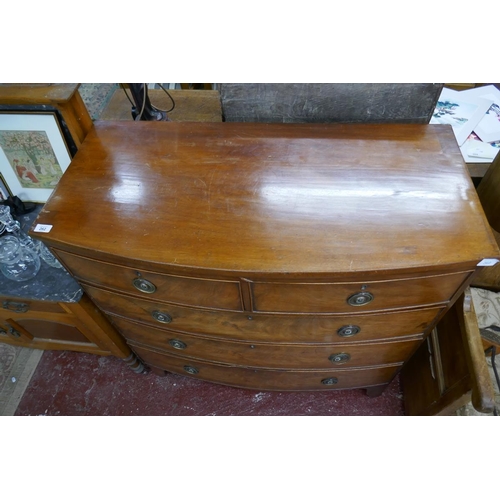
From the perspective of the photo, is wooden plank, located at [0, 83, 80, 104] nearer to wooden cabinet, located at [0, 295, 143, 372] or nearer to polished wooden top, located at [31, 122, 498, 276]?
polished wooden top, located at [31, 122, 498, 276]

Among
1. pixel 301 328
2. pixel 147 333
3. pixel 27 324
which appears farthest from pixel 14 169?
pixel 301 328

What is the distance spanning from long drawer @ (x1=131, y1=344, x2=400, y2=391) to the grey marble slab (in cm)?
32

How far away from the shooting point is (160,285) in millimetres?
1000

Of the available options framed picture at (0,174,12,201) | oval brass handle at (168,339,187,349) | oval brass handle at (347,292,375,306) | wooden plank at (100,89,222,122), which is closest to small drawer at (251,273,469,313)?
oval brass handle at (347,292,375,306)

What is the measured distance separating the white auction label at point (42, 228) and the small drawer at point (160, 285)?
0.08 meters

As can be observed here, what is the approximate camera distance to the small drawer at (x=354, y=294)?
90 cm

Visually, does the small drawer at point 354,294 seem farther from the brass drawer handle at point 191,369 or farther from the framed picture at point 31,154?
the framed picture at point 31,154

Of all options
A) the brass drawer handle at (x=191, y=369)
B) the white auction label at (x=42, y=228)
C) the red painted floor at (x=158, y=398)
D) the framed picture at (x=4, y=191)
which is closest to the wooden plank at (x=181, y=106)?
the framed picture at (x=4, y=191)

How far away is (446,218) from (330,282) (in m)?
0.31

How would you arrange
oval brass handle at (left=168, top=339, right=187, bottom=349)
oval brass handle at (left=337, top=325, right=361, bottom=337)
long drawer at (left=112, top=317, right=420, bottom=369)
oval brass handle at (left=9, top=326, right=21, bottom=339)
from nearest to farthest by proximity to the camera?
oval brass handle at (left=337, top=325, right=361, bottom=337)
long drawer at (left=112, top=317, right=420, bottom=369)
oval brass handle at (left=168, top=339, right=187, bottom=349)
oval brass handle at (left=9, top=326, right=21, bottom=339)

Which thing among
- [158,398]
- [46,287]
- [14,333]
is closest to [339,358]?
[158,398]

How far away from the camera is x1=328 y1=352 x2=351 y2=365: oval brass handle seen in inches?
48.3

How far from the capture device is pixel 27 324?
157 cm

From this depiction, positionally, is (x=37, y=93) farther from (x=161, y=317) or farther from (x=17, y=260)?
(x=161, y=317)
